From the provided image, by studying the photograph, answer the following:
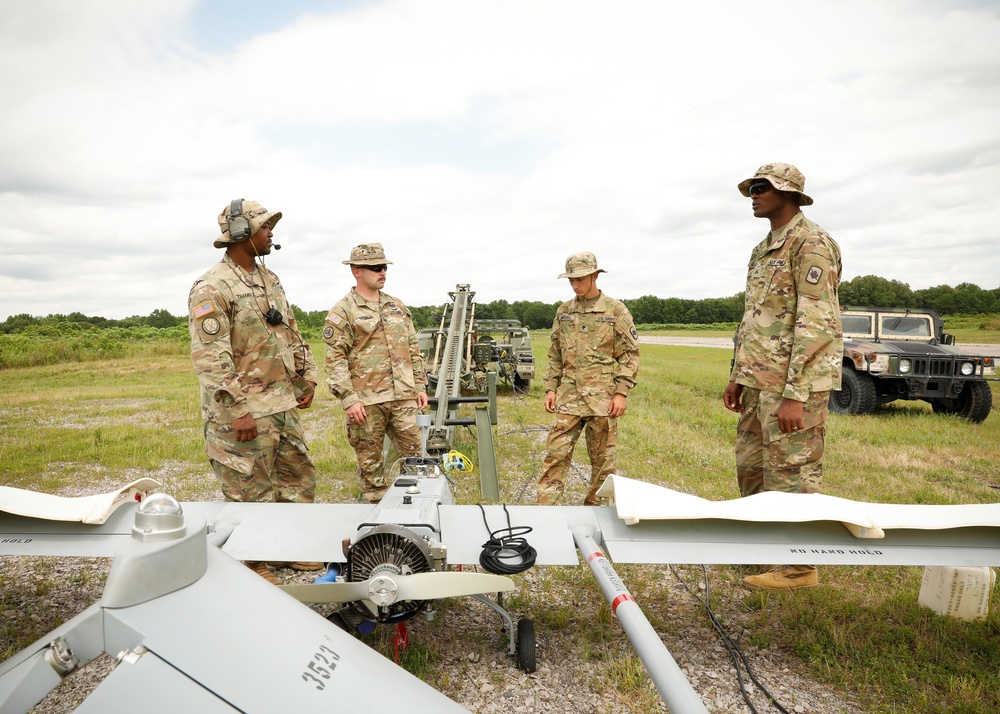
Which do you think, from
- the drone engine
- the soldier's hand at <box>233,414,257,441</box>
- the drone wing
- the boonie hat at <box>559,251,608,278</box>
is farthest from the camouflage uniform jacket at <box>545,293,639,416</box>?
the drone wing

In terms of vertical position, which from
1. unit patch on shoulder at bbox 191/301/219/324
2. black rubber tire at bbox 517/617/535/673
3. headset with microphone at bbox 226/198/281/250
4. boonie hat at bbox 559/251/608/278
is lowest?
black rubber tire at bbox 517/617/535/673

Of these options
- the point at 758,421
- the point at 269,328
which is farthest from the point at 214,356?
the point at 758,421

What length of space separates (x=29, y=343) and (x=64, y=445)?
55.6 ft

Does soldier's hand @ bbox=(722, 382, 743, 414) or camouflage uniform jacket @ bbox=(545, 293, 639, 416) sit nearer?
soldier's hand @ bbox=(722, 382, 743, 414)

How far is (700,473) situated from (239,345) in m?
4.76

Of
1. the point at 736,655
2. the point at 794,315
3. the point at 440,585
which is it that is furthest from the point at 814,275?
the point at 440,585

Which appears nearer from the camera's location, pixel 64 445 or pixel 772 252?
pixel 772 252

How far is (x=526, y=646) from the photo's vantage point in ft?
9.14

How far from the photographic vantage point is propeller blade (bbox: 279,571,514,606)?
1799 millimetres

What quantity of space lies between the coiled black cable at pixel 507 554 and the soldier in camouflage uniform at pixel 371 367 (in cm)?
233

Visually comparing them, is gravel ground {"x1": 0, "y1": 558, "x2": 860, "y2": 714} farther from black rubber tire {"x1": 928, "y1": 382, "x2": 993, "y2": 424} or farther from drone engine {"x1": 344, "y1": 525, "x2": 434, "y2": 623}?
black rubber tire {"x1": 928, "y1": 382, "x2": 993, "y2": 424}

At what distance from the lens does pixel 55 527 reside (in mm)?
2334

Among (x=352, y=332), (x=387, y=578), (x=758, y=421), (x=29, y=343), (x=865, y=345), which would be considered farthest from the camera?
(x=29, y=343)

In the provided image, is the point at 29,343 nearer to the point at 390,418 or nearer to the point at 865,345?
the point at 390,418
